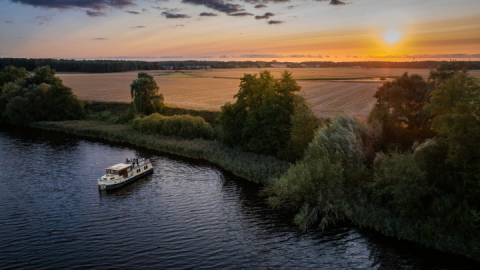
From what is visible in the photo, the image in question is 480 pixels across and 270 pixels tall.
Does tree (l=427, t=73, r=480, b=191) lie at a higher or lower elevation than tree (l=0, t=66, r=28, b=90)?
lower

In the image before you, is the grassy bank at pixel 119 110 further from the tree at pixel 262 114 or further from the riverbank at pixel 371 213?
the riverbank at pixel 371 213

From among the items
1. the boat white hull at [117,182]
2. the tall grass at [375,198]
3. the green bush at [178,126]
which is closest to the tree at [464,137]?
the tall grass at [375,198]

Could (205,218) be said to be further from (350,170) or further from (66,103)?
(66,103)

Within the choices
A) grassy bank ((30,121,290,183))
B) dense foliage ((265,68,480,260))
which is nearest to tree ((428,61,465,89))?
dense foliage ((265,68,480,260))

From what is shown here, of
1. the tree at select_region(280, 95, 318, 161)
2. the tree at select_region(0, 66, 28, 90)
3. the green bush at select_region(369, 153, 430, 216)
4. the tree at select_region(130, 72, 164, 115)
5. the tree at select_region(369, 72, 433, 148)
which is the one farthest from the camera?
the tree at select_region(0, 66, 28, 90)

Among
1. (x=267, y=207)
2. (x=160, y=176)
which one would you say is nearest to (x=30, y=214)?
(x=160, y=176)

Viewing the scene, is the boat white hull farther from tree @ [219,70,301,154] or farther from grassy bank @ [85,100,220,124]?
grassy bank @ [85,100,220,124]

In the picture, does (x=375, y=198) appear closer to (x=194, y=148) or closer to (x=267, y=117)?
(x=267, y=117)

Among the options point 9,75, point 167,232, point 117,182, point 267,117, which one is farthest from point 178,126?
point 9,75
